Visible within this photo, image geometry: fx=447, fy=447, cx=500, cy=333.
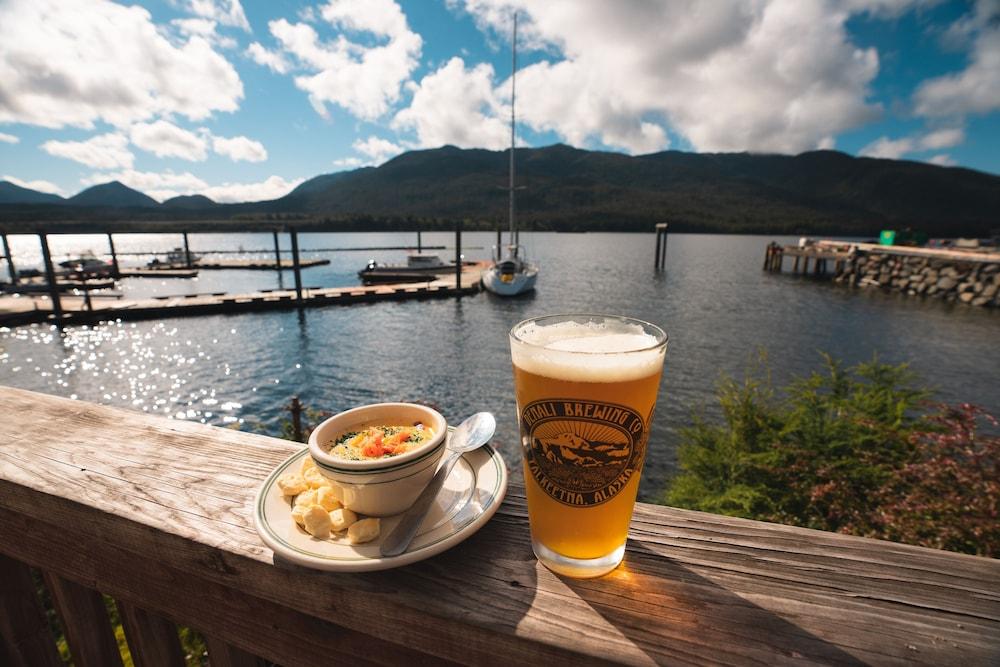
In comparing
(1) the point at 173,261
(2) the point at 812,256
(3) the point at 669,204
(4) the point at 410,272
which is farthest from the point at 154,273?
(3) the point at 669,204

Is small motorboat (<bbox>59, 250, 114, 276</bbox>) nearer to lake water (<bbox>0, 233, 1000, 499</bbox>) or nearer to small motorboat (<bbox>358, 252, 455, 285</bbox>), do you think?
small motorboat (<bbox>358, 252, 455, 285</bbox>)

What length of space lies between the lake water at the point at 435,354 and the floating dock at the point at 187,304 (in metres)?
0.81

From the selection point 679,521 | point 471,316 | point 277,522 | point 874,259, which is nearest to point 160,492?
point 277,522

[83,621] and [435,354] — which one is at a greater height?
[83,621]

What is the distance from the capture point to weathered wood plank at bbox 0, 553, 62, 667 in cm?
127

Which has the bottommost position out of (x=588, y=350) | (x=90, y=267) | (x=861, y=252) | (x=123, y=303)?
(x=123, y=303)

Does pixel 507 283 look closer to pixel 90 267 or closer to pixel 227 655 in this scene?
pixel 227 655

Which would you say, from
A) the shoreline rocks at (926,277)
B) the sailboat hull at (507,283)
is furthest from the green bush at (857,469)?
the shoreline rocks at (926,277)

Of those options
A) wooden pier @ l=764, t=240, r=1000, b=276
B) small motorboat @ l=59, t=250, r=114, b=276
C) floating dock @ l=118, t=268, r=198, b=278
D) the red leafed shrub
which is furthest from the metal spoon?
floating dock @ l=118, t=268, r=198, b=278

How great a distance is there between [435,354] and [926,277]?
103 ft

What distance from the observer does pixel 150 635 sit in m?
1.03

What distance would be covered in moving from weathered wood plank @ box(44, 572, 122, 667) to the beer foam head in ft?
4.20

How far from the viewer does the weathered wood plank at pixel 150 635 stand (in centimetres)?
103

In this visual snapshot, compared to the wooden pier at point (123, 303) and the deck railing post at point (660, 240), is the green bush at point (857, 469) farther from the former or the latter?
the deck railing post at point (660, 240)
